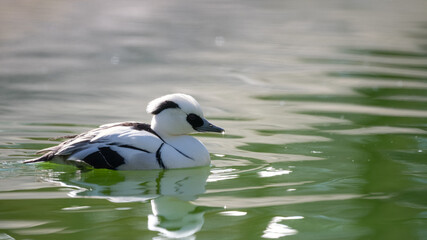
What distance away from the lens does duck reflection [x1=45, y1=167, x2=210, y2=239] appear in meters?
5.83

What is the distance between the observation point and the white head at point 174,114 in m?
7.49

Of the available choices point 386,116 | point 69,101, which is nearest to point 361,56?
point 386,116

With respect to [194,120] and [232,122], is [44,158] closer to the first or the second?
[194,120]

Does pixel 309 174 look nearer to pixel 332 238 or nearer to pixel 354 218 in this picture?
pixel 354 218

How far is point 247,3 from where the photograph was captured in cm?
2712

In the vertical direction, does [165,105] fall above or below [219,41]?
below

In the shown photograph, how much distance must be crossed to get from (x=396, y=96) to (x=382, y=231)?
562 cm

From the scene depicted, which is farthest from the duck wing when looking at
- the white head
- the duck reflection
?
the white head

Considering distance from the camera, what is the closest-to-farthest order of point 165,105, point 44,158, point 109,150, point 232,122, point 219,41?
point 109,150 → point 44,158 → point 165,105 → point 232,122 → point 219,41

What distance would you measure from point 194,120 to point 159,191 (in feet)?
3.45

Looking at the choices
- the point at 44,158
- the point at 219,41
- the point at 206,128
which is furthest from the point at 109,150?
the point at 219,41

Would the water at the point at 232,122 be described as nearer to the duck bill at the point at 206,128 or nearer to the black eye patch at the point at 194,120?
the duck bill at the point at 206,128

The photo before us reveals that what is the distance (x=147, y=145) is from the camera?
23.7 ft

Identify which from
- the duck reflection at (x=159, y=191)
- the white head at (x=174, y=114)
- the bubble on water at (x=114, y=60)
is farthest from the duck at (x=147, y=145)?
the bubble on water at (x=114, y=60)
